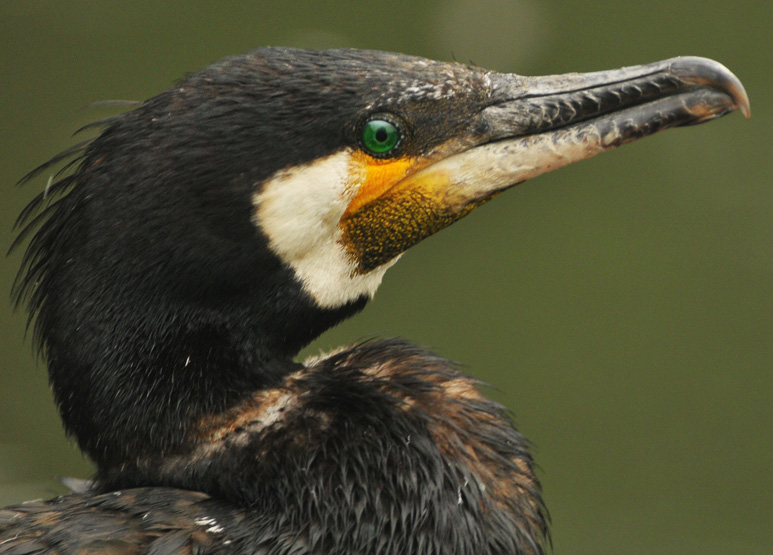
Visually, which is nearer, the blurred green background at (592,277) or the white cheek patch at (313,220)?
the white cheek patch at (313,220)

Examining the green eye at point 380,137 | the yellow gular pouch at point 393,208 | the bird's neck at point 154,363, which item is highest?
the green eye at point 380,137

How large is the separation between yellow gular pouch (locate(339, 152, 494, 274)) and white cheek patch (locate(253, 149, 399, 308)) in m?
0.03

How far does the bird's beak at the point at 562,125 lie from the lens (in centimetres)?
230

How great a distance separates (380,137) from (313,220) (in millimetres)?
231

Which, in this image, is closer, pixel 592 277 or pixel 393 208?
pixel 393 208

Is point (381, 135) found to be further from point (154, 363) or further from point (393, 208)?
point (154, 363)

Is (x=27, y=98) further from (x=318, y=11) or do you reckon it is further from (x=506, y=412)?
(x=506, y=412)

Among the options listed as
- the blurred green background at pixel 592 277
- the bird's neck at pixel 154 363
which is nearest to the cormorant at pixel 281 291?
the bird's neck at pixel 154 363

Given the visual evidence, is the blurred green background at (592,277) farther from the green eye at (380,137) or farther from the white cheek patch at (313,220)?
the green eye at (380,137)

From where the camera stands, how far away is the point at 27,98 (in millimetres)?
6180

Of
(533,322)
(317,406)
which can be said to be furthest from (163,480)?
(533,322)

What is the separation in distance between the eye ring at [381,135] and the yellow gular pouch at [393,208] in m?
0.02

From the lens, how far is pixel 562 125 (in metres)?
2.31

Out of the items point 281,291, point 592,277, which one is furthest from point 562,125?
point 592,277
